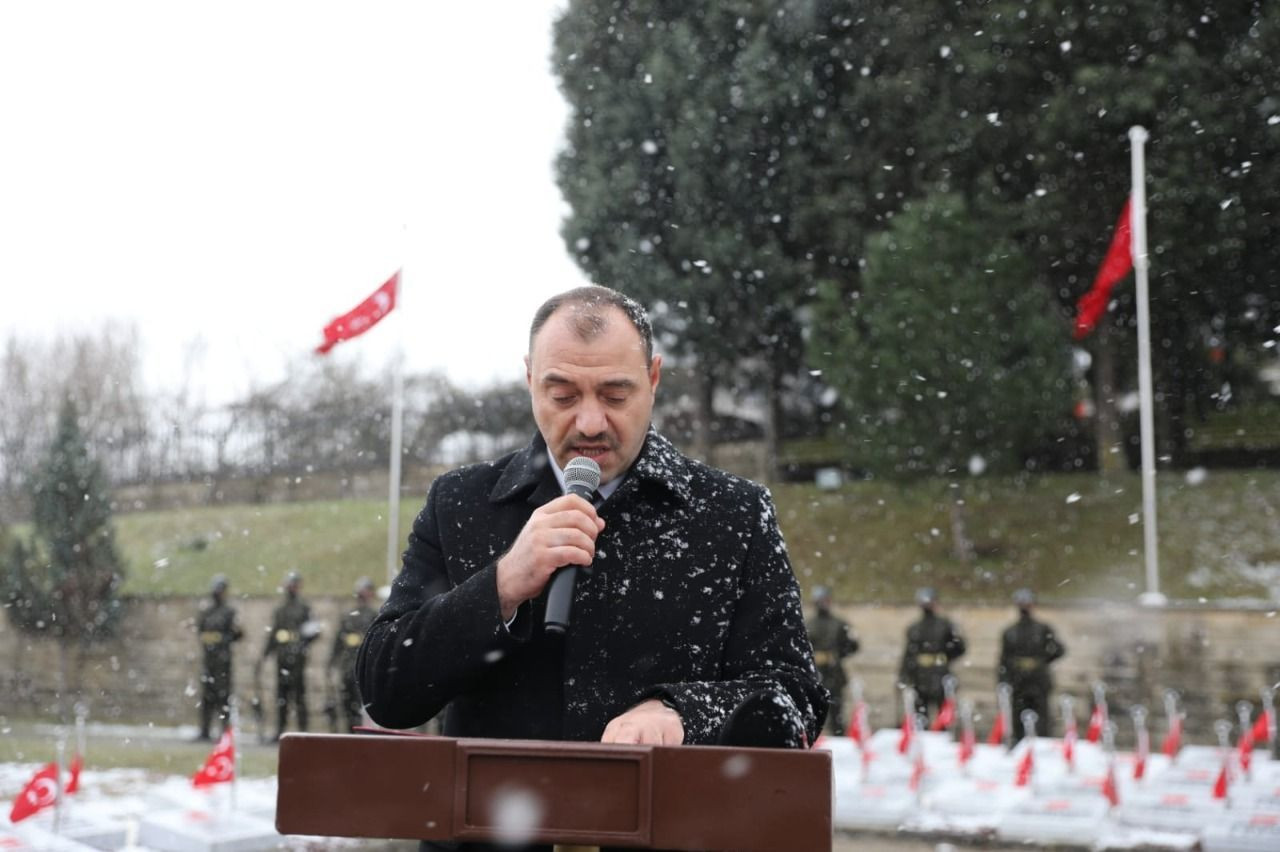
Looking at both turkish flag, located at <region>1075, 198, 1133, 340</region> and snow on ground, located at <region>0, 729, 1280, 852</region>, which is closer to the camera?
snow on ground, located at <region>0, 729, 1280, 852</region>

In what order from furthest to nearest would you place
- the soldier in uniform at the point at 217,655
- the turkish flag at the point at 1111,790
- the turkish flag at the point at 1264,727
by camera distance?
the soldier in uniform at the point at 217,655, the turkish flag at the point at 1264,727, the turkish flag at the point at 1111,790

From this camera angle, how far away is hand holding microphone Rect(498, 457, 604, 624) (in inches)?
63.8

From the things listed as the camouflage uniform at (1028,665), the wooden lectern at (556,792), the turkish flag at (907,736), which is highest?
the wooden lectern at (556,792)

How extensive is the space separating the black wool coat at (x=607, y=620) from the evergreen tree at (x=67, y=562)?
2010 centimetres

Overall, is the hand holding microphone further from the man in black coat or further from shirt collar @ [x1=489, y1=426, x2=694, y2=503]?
Result: shirt collar @ [x1=489, y1=426, x2=694, y2=503]

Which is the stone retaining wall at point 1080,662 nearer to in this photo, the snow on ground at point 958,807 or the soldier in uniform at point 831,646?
the soldier in uniform at point 831,646

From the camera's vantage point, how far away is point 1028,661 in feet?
43.2

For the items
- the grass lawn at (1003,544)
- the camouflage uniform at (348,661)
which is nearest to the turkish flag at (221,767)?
the camouflage uniform at (348,661)

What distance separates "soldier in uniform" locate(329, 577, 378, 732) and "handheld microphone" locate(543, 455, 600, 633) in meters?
13.0

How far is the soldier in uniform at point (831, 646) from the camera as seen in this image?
44.5ft

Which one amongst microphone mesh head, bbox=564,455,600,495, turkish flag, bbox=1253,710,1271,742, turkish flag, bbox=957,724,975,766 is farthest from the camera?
turkish flag, bbox=1253,710,1271,742

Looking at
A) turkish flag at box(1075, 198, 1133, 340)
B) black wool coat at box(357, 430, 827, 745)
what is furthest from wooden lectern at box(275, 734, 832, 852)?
turkish flag at box(1075, 198, 1133, 340)

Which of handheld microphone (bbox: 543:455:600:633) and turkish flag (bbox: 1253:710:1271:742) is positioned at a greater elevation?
handheld microphone (bbox: 543:455:600:633)

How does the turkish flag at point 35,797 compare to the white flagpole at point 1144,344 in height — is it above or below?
below
